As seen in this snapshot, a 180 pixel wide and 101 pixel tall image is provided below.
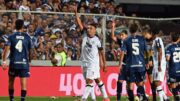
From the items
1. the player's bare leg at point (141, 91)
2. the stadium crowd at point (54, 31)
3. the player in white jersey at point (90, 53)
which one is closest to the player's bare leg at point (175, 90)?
the player's bare leg at point (141, 91)

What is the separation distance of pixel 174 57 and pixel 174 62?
0.15m

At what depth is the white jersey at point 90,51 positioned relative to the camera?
18.3 metres

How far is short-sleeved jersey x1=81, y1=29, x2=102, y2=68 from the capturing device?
18.3m

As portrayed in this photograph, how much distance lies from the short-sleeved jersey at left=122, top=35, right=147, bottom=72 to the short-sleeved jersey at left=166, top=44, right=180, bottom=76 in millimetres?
1491

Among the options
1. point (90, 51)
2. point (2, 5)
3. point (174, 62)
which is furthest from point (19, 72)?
point (2, 5)

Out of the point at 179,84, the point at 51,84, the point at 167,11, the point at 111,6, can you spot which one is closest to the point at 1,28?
the point at 51,84

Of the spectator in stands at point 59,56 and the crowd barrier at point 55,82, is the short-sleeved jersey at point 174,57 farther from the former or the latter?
the spectator in stands at point 59,56

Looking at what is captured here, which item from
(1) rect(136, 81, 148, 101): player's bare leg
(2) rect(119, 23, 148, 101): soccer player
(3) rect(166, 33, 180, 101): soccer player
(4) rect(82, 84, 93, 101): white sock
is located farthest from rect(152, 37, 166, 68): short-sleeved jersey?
(4) rect(82, 84, 93, 101): white sock

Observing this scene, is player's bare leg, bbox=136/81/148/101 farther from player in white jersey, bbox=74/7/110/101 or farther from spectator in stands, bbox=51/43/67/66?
spectator in stands, bbox=51/43/67/66

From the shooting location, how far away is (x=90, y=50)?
18359mm

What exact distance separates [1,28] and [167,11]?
1474 centimetres

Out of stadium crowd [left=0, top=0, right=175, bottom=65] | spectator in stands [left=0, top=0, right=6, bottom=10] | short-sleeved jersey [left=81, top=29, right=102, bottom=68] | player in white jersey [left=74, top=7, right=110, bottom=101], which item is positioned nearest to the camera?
player in white jersey [left=74, top=7, right=110, bottom=101]

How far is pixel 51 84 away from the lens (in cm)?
2311

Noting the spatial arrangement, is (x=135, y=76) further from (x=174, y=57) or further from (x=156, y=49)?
(x=156, y=49)
